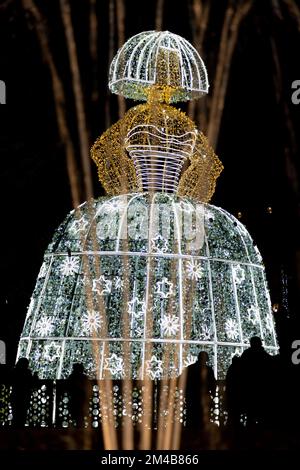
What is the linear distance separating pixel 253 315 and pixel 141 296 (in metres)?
1.98

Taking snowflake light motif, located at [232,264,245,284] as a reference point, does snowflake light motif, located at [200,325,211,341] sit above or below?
below

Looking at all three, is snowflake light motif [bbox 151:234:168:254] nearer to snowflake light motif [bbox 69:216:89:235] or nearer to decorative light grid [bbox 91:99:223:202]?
snowflake light motif [bbox 69:216:89:235]

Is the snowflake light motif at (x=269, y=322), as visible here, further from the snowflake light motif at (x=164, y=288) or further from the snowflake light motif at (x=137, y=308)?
the snowflake light motif at (x=137, y=308)

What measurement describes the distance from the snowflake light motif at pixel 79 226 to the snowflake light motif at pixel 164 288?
1.68m

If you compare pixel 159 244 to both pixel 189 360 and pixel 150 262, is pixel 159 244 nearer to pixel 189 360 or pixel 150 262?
pixel 150 262

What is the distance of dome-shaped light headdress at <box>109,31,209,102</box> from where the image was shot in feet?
75.6

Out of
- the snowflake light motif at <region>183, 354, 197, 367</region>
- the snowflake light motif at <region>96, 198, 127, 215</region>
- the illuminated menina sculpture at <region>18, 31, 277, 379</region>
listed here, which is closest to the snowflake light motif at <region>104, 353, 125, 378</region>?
the illuminated menina sculpture at <region>18, 31, 277, 379</region>

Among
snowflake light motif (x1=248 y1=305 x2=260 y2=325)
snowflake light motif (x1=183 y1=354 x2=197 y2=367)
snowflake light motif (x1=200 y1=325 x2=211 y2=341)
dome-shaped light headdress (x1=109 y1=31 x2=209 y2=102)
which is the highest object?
dome-shaped light headdress (x1=109 y1=31 x2=209 y2=102)

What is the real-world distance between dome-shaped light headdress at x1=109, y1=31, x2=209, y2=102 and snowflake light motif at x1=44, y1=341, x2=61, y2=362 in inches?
189

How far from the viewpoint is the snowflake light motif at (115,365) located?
2069 cm
